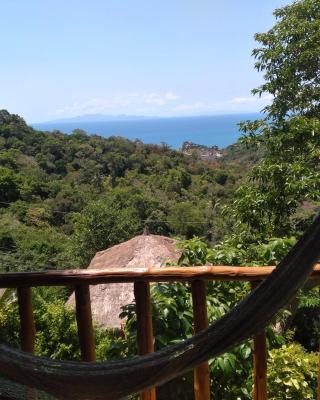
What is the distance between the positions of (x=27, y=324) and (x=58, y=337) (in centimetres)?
340

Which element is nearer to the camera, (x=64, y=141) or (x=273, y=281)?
(x=273, y=281)

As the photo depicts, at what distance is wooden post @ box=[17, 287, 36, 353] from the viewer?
1.41 m

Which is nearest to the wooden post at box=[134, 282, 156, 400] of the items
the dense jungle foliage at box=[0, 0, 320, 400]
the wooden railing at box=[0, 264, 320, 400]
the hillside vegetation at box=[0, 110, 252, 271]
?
the wooden railing at box=[0, 264, 320, 400]

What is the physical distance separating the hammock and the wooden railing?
0.31 meters

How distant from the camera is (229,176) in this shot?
3531 cm

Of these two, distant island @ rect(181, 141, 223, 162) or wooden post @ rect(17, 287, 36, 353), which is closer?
wooden post @ rect(17, 287, 36, 353)

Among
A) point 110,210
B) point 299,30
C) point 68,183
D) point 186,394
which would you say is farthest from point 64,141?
point 186,394

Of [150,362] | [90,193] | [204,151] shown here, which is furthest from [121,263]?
[204,151]

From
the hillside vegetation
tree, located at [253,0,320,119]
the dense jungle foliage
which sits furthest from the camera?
the hillside vegetation

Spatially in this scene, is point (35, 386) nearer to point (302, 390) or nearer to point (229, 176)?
point (302, 390)

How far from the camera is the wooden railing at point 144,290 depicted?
4.12ft

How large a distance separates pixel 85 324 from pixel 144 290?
216mm

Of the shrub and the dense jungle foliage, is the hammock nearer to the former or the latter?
the dense jungle foliage

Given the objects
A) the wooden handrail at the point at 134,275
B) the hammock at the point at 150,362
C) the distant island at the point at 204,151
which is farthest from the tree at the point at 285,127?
the distant island at the point at 204,151
